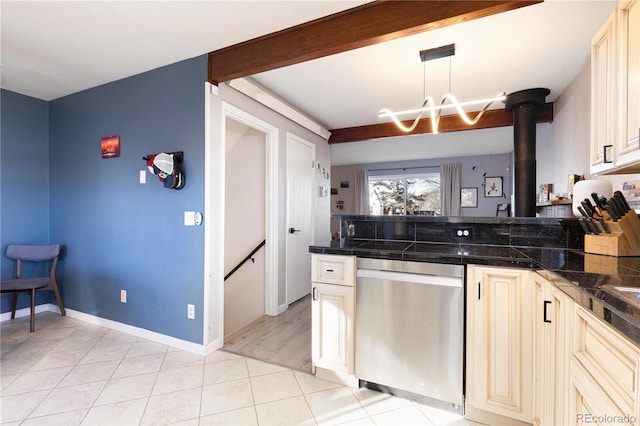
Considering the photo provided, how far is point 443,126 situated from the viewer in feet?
13.0

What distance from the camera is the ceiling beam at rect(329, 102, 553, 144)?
349 cm

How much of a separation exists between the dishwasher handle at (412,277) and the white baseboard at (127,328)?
1.50 m

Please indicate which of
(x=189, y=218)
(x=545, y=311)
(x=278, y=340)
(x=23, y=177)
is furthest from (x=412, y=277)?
(x=23, y=177)

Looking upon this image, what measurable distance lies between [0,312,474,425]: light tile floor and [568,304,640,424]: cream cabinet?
85cm

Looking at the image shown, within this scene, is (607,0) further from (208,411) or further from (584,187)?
(208,411)

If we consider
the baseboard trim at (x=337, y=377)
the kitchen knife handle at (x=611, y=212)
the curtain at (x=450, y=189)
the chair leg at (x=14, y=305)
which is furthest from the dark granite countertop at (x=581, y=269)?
the curtain at (x=450, y=189)

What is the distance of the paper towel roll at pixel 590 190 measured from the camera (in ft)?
5.80

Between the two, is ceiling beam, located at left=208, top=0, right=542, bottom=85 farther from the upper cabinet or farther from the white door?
the white door

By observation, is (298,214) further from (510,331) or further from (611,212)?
(611,212)

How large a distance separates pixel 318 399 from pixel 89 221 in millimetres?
2835

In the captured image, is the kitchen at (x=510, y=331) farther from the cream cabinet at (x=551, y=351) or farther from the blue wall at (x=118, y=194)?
the blue wall at (x=118, y=194)

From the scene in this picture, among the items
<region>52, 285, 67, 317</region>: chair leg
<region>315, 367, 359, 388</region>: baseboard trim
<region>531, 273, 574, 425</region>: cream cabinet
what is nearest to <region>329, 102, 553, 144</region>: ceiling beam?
<region>531, 273, 574, 425</region>: cream cabinet

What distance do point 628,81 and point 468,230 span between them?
1084mm

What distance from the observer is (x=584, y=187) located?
1818mm
